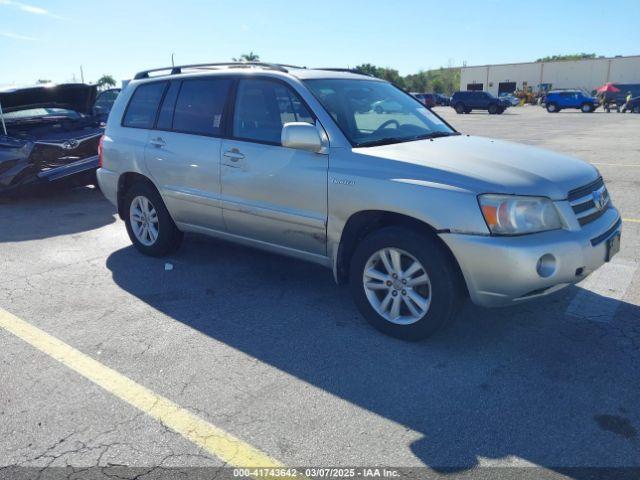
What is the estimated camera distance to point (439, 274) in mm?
3357

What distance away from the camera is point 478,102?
41094 mm

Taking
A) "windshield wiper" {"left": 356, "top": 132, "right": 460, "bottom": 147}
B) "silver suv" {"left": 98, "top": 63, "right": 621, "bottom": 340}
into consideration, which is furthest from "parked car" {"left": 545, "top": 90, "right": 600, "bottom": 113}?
"windshield wiper" {"left": 356, "top": 132, "right": 460, "bottom": 147}

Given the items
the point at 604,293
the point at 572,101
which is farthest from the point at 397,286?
the point at 572,101

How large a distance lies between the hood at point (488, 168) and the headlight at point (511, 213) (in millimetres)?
48

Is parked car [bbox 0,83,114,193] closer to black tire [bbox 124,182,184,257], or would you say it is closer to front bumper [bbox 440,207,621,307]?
black tire [bbox 124,182,184,257]

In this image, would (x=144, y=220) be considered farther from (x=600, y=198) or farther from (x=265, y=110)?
(x=600, y=198)

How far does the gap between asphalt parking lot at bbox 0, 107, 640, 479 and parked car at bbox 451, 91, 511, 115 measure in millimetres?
38034

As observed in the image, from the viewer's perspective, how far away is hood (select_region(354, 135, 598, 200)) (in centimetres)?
325

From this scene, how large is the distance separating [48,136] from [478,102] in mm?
37534

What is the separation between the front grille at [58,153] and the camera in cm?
798

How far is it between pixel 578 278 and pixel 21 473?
126 inches

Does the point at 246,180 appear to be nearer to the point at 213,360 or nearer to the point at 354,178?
the point at 354,178

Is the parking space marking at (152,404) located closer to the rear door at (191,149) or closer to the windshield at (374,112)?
the rear door at (191,149)

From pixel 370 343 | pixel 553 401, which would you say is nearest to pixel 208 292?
pixel 370 343
